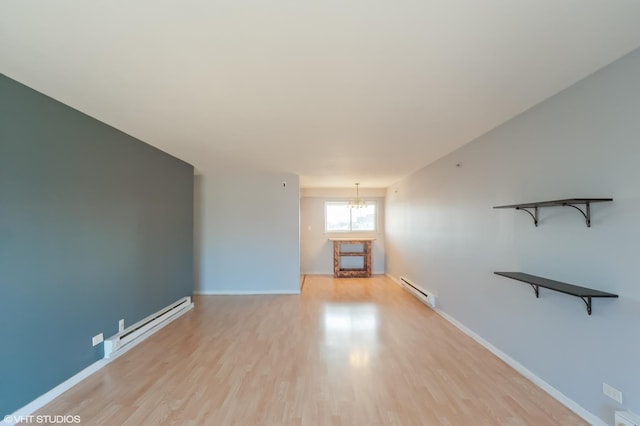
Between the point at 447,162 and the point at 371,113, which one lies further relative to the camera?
the point at 447,162

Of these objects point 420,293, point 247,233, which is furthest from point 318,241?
point 420,293

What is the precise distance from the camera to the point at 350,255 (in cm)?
793

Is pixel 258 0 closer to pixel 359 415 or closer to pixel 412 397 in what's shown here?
pixel 359 415

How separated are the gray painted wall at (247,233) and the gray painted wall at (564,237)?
10.6 ft

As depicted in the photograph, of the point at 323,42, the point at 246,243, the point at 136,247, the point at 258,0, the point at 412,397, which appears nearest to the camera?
the point at 258,0

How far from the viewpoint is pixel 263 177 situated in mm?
5852

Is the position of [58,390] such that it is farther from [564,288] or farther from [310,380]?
[564,288]

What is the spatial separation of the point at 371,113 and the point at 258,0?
5.00 feet

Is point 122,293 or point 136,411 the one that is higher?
point 122,293

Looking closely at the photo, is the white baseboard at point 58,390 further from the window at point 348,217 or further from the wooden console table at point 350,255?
the window at point 348,217

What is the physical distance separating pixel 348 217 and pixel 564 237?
20.3 ft

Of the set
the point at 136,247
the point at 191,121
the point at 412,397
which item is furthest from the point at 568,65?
the point at 136,247

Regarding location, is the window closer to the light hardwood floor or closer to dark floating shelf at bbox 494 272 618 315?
the light hardwood floor

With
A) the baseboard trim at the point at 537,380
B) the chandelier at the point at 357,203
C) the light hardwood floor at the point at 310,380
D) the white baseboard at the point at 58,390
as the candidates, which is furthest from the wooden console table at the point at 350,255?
the white baseboard at the point at 58,390
